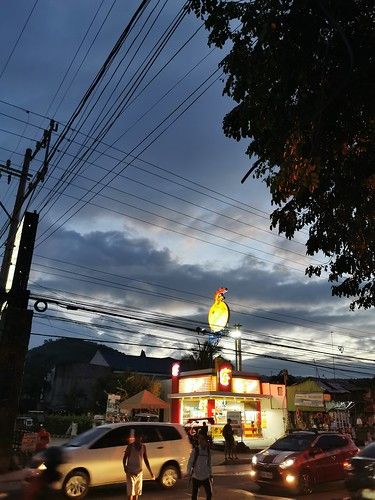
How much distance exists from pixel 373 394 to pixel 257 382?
14.7 meters

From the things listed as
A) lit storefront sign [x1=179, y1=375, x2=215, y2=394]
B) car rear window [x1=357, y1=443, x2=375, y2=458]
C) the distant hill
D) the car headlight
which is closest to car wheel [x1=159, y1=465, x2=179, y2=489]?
the car headlight

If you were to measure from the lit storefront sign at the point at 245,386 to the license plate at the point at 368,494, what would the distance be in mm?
20550

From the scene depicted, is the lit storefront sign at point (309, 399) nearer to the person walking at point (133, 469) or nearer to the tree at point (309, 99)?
the person walking at point (133, 469)

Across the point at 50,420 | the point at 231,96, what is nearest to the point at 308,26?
the point at 231,96

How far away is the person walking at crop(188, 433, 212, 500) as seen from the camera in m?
9.67

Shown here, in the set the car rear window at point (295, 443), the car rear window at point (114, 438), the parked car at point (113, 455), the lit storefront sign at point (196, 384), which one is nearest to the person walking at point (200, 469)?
the parked car at point (113, 455)

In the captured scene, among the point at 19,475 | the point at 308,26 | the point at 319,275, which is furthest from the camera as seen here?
the point at 19,475

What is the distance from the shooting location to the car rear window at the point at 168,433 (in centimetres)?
1403

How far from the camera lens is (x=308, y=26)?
5.91 meters

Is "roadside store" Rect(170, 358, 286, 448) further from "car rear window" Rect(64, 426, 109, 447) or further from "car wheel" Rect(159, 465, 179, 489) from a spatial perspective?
"car rear window" Rect(64, 426, 109, 447)

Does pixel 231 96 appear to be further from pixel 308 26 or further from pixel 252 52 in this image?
pixel 308 26

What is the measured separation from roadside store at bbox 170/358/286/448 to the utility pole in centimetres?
1494

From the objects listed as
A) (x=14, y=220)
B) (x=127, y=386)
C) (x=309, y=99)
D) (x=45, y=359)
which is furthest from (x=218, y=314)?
(x=45, y=359)

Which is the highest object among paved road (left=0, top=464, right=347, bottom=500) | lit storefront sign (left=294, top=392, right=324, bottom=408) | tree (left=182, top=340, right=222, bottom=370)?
Answer: tree (left=182, top=340, right=222, bottom=370)
